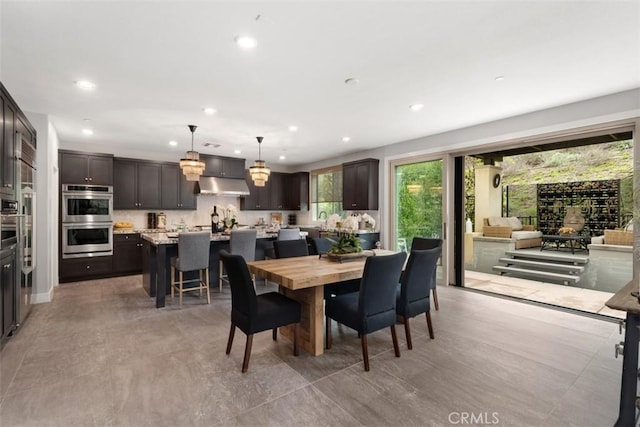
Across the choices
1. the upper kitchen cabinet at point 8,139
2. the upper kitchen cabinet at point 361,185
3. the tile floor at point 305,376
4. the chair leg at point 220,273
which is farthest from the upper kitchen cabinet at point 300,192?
the upper kitchen cabinet at point 8,139

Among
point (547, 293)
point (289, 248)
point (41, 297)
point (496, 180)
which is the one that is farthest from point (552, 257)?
point (41, 297)

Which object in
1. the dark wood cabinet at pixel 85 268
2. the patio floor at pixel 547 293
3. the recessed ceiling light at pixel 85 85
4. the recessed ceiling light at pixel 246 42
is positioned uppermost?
the recessed ceiling light at pixel 85 85

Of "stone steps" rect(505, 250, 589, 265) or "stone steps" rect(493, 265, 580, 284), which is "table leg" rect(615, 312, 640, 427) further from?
"stone steps" rect(505, 250, 589, 265)

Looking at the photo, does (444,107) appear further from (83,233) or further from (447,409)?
(83,233)

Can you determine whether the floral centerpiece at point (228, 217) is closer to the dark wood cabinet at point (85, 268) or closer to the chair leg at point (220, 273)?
the chair leg at point (220, 273)

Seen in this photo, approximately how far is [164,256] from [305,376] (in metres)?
2.72

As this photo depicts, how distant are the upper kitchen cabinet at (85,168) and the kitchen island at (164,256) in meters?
1.97

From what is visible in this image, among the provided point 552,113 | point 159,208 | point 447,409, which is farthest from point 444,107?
point 159,208

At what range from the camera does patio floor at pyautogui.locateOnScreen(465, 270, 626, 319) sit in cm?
411

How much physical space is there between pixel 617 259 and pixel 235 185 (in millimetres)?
7552

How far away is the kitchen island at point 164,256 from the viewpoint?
4.11 metres

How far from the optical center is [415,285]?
2.88m

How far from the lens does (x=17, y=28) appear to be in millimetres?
2275

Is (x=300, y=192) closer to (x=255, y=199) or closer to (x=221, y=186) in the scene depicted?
(x=255, y=199)
